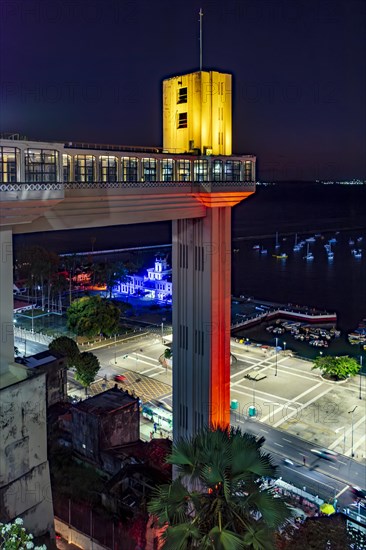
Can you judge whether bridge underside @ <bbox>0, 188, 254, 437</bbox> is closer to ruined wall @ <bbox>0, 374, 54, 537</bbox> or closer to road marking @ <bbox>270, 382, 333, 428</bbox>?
ruined wall @ <bbox>0, 374, 54, 537</bbox>

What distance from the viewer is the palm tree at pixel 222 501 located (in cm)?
783

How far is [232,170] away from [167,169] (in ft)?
8.39

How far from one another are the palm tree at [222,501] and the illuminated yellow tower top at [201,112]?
10.8 metres

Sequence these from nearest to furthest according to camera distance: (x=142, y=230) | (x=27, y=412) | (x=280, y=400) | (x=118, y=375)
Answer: (x=27, y=412) → (x=280, y=400) → (x=118, y=375) → (x=142, y=230)

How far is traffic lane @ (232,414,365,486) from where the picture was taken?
1029 inches

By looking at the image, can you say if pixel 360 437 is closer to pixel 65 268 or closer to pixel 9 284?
pixel 9 284

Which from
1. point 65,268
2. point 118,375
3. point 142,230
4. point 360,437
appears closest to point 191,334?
point 360,437

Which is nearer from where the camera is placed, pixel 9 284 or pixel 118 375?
pixel 9 284

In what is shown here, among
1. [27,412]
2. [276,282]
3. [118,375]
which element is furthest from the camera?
[276,282]

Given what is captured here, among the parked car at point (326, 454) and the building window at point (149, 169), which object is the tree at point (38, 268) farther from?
the building window at point (149, 169)

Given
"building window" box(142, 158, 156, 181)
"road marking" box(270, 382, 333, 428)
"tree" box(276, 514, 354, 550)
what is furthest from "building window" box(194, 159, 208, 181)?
"road marking" box(270, 382, 333, 428)

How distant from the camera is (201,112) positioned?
1708cm

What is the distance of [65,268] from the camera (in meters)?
77.7

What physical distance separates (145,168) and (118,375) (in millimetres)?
26156
